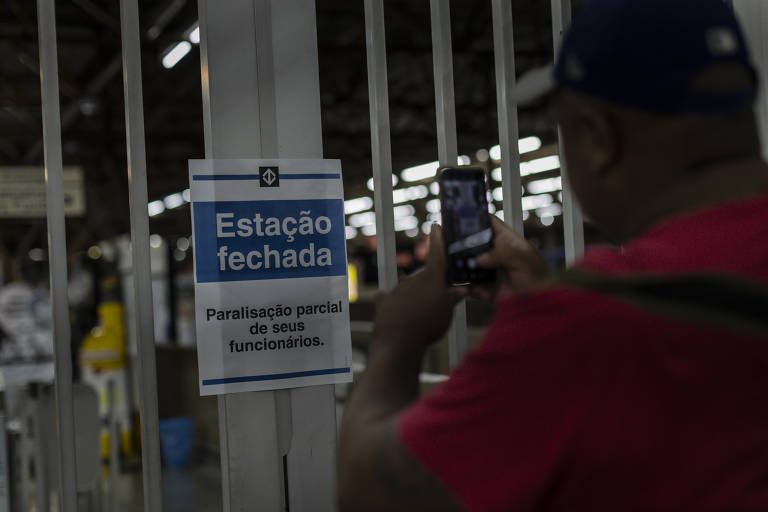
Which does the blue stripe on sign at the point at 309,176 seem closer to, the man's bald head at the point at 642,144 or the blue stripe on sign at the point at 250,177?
the blue stripe on sign at the point at 250,177

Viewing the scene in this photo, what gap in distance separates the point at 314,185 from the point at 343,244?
152 mm

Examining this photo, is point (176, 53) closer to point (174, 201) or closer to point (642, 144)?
point (642, 144)

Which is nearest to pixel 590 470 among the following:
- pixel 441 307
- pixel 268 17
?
pixel 441 307

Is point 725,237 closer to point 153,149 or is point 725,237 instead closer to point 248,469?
point 248,469

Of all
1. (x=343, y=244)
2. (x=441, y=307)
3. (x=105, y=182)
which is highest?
(x=105, y=182)

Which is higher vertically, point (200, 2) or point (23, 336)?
point (200, 2)

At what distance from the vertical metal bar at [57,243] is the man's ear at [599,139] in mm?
1109

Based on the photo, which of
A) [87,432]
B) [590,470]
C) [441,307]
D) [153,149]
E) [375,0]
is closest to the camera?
[590,470]

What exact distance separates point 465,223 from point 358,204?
18311 millimetres

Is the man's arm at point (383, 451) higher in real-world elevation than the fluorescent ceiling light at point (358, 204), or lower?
lower

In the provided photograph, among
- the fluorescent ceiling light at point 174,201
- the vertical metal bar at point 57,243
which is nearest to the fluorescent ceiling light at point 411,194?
the fluorescent ceiling light at point 174,201

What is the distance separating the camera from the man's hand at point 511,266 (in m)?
1.34

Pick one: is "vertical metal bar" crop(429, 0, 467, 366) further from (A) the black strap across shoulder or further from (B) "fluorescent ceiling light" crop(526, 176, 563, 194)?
(B) "fluorescent ceiling light" crop(526, 176, 563, 194)

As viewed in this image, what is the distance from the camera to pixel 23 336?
8.91 metres
